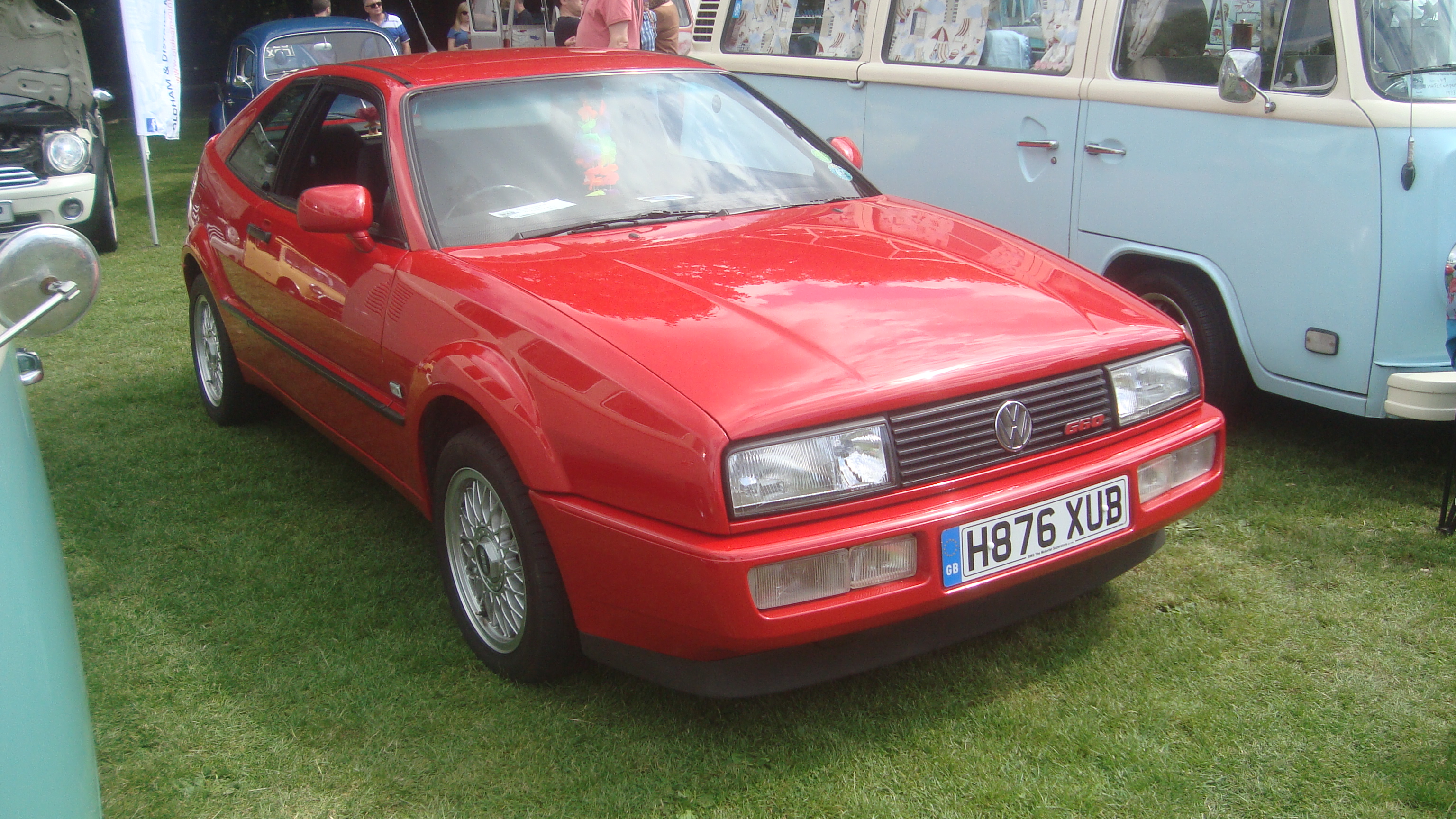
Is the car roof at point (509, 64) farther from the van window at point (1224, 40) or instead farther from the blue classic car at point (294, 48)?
the blue classic car at point (294, 48)

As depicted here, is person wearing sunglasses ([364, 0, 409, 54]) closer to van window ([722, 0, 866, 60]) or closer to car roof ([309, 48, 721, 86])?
van window ([722, 0, 866, 60])

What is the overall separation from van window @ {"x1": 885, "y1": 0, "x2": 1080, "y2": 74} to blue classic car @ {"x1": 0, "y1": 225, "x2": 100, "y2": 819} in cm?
403

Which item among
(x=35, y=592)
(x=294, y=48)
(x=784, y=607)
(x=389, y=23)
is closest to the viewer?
(x=35, y=592)

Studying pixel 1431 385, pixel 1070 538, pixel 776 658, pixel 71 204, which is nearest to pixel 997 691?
pixel 1070 538

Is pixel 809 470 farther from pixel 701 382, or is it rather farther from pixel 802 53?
pixel 802 53

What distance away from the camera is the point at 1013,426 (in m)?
2.53

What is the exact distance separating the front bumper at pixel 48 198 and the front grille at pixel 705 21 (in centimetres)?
424

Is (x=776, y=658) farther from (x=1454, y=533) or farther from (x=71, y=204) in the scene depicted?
(x=71, y=204)

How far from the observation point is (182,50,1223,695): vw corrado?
2.34 metres

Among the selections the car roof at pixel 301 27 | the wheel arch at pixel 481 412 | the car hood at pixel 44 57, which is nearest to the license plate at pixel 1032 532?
the wheel arch at pixel 481 412

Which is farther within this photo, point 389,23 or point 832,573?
point 389,23

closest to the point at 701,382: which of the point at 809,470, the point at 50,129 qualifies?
the point at 809,470

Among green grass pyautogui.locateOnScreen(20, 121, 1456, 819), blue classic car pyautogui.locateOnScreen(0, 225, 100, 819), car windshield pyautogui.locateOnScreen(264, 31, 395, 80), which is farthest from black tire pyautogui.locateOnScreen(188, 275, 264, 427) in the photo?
car windshield pyautogui.locateOnScreen(264, 31, 395, 80)

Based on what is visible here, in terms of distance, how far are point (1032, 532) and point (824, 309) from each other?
0.66 metres
